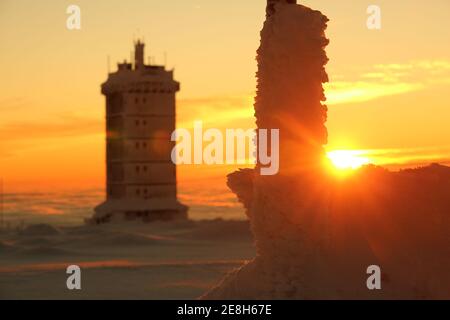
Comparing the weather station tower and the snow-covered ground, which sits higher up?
the weather station tower

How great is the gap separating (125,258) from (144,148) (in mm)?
13024

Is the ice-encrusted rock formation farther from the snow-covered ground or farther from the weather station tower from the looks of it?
the weather station tower

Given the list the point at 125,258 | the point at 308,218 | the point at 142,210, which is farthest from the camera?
the point at 142,210

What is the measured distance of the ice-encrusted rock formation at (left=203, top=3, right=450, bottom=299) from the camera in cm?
1555

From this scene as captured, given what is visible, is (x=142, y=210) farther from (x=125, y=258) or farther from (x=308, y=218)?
(x=308, y=218)

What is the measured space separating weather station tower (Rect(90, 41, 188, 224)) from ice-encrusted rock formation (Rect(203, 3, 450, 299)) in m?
35.2

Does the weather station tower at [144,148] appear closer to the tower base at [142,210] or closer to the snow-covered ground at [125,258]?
the tower base at [142,210]

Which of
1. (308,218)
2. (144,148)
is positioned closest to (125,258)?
(144,148)

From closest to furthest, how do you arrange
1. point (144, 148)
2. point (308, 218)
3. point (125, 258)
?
point (308, 218), point (125, 258), point (144, 148)

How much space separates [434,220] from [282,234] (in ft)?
11.7

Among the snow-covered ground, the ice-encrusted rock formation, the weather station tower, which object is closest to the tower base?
the weather station tower

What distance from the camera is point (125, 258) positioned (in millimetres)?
39656

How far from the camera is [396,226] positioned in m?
16.5
